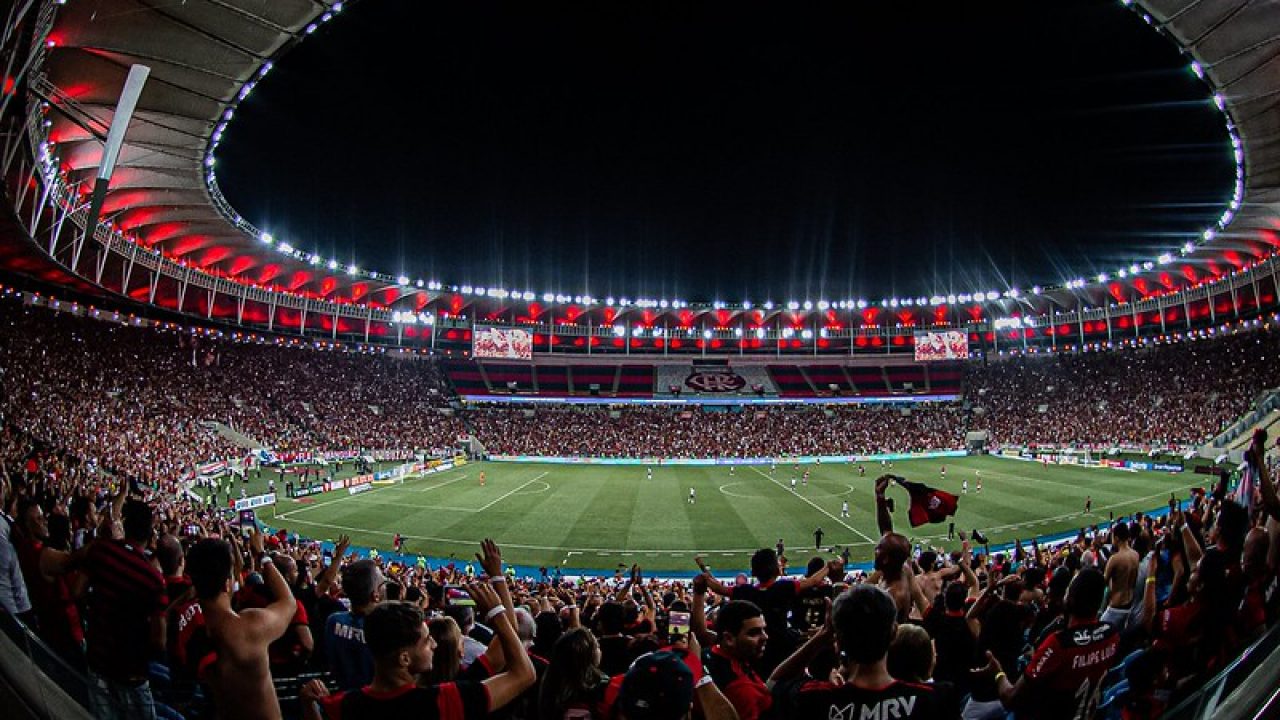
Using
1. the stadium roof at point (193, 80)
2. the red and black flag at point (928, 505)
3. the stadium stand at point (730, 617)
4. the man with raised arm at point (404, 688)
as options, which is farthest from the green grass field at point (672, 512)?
the man with raised arm at point (404, 688)

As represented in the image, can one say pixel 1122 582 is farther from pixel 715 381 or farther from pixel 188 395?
pixel 715 381

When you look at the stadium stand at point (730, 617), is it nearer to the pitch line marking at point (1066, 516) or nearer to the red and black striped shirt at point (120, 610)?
the red and black striped shirt at point (120, 610)

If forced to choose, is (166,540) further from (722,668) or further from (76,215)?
(76,215)

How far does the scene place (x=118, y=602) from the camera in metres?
5.02

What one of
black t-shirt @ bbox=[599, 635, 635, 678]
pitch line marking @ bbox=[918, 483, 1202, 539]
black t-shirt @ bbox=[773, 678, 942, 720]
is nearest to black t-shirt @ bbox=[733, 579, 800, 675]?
black t-shirt @ bbox=[599, 635, 635, 678]

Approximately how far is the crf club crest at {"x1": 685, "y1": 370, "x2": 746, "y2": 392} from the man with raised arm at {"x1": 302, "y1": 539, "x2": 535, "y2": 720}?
7066 cm

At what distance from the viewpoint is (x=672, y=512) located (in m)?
32.6

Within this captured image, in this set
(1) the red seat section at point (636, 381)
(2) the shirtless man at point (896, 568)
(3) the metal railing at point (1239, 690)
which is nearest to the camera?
(3) the metal railing at point (1239, 690)

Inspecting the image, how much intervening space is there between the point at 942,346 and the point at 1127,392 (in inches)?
659

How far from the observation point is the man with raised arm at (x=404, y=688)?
9.52 feet

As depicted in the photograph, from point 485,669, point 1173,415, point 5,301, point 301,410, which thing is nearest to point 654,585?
point 485,669

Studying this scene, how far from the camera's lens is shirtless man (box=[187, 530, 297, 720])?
3684 mm

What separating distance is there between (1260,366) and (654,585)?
58.8 meters

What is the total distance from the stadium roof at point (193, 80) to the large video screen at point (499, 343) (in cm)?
2451
